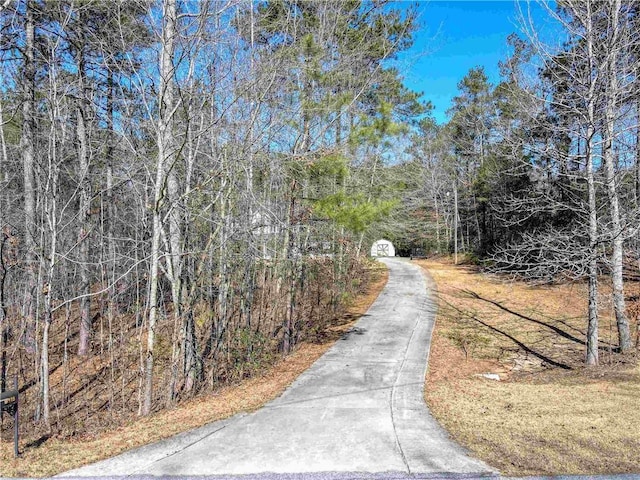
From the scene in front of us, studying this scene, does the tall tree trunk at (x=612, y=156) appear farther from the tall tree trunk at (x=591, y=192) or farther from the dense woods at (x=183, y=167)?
the dense woods at (x=183, y=167)

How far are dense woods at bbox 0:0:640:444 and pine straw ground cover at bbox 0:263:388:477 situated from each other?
45cm

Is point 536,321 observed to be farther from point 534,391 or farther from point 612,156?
point 534,391

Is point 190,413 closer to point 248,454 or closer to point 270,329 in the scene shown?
point 248,454

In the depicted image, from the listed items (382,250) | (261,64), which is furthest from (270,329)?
(382,250)

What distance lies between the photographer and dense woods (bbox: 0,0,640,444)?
6.77m

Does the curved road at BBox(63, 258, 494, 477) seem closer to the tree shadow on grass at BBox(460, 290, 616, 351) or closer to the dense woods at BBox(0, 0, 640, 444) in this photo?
the dense woods at BBox(0, 0, 640, 444)

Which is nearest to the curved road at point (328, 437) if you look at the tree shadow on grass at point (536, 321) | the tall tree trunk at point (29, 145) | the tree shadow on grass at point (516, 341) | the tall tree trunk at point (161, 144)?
the tall tree trunk at point (161, 144)

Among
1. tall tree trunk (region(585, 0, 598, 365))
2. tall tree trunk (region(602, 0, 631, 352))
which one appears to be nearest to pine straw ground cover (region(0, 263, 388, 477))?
tall tree trunk (region(585, 0, 598, 365))

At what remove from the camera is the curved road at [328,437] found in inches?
168

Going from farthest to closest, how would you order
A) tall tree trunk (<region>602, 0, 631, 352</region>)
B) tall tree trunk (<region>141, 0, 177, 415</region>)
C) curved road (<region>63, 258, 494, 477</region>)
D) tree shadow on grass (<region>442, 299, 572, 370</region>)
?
tree shadow on grass (<region>442, 299, 572, 370</region>)
tall tree trunk (<region>602, 0, 631, 352</region>)
tall tree trunk (<region>141, 0, 177, 415</region>)
curved road (<region>63, 258, 494, 477</region>)

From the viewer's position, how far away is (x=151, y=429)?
18.0 feet

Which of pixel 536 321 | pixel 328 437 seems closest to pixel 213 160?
pixel 328 437

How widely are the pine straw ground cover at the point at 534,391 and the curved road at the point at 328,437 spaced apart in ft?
1.30

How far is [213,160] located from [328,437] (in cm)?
445
